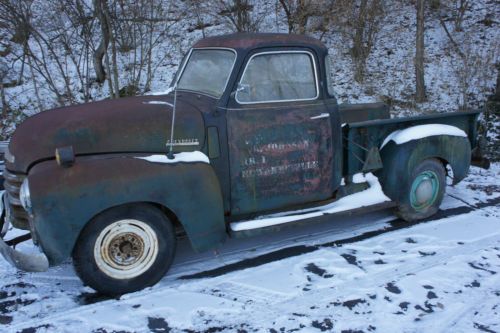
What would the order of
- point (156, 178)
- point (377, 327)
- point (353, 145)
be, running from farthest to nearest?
point (353, 145) → point (156, 178) → point (377, 327)

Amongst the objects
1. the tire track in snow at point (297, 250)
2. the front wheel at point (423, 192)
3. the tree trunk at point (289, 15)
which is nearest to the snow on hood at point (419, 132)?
the front wheel at point (423, 192)

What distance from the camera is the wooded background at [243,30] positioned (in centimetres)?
906

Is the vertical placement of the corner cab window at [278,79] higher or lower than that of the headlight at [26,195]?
higher

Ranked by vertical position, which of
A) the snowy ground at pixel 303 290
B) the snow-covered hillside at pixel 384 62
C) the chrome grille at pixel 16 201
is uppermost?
the snow-covered hillside at pixel 384 62

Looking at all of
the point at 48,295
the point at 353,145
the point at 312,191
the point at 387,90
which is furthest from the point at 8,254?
the point at 387,90

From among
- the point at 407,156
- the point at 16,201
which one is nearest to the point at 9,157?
the point at 16,201

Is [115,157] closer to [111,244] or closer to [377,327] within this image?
[111,244]

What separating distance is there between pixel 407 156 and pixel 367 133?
1.60ft

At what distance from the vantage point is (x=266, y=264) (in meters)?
4.04

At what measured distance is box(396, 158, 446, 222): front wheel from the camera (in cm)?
490

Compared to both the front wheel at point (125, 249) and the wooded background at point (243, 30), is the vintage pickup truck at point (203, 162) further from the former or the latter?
the wooded background at point (243, 30)

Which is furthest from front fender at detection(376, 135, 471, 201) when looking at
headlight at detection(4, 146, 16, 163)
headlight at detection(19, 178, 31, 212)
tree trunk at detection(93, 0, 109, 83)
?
tree trunk at detection(93, 0, 109, 83)

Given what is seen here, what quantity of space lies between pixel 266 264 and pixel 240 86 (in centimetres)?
160

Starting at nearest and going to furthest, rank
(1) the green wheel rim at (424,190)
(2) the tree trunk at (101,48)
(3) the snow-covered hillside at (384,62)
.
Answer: (1) the green wheel rim at (424,190)
(2) the tree trunk at (101,48)
(3) the snow-covered hillside at (384,62)
